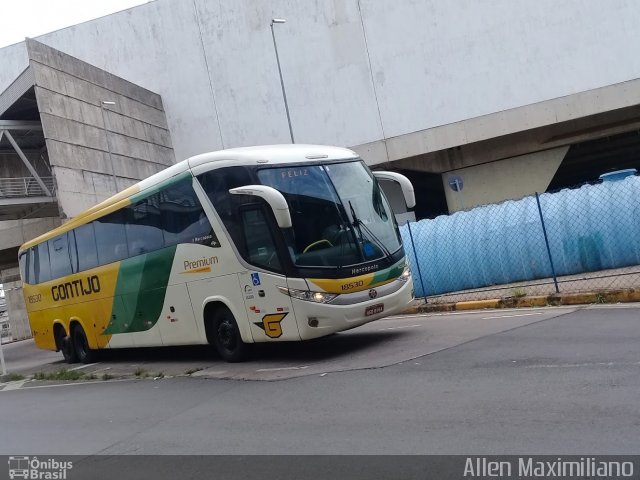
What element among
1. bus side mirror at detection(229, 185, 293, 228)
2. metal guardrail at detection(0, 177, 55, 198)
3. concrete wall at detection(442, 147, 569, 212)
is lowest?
bus side mirror at detection(229, 185, 293, 228)

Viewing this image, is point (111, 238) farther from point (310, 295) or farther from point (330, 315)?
point (330, 315)

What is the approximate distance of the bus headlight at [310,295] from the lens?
9938 mm

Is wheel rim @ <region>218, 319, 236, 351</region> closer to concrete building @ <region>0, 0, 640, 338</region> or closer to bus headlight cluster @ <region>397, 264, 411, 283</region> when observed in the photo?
bus headlight cluster @ <region>397, 264, 411, 283</region>

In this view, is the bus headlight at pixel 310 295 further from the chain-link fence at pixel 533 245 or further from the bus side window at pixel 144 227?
the chain-link fence at pixel 533 245

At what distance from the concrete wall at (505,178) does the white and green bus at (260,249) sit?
85.2 feet

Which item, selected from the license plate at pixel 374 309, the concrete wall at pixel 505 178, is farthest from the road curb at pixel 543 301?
the concrete wall at pixel 505 178

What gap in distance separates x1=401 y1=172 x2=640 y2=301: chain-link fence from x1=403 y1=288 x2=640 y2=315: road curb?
1.29ft

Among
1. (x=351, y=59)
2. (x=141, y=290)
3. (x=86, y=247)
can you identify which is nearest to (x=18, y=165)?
(x=351, y=59)

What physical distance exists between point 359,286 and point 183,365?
4219 millimetres

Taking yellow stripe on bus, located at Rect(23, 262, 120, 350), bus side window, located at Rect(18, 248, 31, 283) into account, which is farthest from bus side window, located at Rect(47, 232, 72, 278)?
bus side window, located at Rect(18, 248, 31, 283)

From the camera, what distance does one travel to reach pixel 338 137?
4000 cm

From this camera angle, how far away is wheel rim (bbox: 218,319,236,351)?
37.1ft

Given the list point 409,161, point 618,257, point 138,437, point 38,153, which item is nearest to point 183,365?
point 138,437
